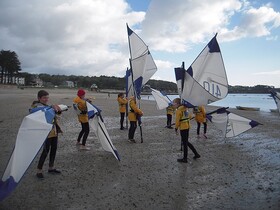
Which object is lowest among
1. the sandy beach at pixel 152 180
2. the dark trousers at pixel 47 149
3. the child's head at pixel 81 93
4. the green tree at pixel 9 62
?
the sandy beach at pixel 152 180

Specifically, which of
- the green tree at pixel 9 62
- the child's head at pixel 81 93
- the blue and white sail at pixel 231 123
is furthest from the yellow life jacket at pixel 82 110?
the green tree at pixel 9 62

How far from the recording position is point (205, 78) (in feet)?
26.5

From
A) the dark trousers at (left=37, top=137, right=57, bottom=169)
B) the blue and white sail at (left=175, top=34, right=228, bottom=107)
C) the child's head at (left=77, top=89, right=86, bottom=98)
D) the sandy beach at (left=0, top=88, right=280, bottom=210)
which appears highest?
the blue and white sail at (left=175, top=34, right=228, bottom=107)

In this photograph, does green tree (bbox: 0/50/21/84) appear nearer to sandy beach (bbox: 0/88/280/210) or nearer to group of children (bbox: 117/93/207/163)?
group of children (bbox: 117/93/207/163)

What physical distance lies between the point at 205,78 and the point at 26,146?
5.47 metres

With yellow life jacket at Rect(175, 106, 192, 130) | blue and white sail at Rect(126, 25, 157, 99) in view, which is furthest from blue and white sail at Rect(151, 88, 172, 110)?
yellow life jacket at Rect(175, 106, 192, 130)

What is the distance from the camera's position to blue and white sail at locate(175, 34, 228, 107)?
7.41 metres

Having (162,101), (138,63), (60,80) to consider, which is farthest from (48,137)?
(60,80)

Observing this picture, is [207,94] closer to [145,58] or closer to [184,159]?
[184,159]

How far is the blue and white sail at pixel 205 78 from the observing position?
7410 mm

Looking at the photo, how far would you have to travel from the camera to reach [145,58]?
10234 mm

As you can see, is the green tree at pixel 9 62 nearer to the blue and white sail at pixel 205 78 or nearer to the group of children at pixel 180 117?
the group of children at pixel 180 117

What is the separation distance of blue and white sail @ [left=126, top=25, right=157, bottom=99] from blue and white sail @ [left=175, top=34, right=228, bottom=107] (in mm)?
2150

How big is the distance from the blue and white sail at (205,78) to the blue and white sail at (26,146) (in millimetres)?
3833
